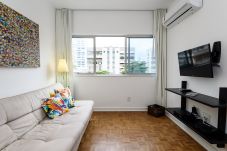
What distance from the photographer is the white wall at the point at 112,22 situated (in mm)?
3721

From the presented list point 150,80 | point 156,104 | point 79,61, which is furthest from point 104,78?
point 156,104

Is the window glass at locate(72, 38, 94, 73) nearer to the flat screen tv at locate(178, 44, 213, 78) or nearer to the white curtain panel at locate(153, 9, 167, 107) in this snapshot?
the white curtain panel at locate(153, 9, 167, 107)

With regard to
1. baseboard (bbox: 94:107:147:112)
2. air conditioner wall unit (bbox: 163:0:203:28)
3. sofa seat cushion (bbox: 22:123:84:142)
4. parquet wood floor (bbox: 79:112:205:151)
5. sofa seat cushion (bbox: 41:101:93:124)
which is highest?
air conditioner wall unit (bbox: 163:0:203:28)

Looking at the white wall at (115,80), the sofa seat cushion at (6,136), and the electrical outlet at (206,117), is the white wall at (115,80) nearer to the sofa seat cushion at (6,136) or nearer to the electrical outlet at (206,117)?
the electrical outlet at (206,117)

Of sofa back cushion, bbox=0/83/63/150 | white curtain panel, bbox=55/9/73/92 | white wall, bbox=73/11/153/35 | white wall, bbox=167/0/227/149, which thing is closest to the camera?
sofa back cushion, bbox=0/83/63/150

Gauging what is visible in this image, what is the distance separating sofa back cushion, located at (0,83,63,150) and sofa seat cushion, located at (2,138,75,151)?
0.09 m

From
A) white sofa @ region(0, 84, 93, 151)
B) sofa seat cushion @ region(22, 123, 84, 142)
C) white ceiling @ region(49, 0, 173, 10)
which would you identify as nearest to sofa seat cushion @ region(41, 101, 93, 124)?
white sofa @ region(0, 84, 93, 151)

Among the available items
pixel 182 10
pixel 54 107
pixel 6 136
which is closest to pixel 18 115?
pixel 6 136

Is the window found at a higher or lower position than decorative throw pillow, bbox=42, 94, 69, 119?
higher

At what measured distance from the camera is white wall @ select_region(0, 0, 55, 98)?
1.93 meters

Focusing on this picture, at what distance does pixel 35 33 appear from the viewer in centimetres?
258

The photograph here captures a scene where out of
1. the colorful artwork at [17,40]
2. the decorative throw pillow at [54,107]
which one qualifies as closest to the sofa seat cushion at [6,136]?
the decorative throw pillow at [54,107]

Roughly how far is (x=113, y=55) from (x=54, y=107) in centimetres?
224

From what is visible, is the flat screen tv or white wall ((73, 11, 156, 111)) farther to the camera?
white wall ((73, 11, 156, 111))
